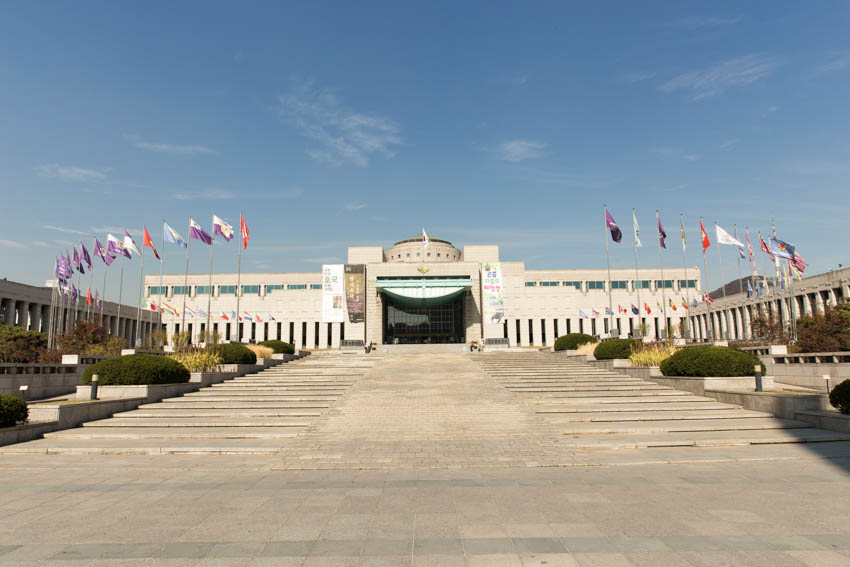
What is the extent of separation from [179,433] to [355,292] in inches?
1948

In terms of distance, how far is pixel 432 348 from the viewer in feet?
165

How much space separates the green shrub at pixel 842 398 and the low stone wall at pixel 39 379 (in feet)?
98.3

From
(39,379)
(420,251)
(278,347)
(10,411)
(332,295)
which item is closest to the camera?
(10,411)

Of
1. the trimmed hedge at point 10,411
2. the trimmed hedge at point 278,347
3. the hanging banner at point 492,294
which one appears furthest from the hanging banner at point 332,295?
the trimmed hedge at point 10,411

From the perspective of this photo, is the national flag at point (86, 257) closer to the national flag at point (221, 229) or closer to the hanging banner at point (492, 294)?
the national flag at point (221, 229)

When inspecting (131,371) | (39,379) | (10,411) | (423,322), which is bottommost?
(10,411)

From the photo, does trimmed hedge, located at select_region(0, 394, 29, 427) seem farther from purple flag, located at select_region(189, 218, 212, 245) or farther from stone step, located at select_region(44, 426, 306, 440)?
purple flag, located at select_region(189, 218, 212, 245)

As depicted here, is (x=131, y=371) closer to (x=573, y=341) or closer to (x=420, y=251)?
(x=573, y=341)

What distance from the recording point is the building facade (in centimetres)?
6544

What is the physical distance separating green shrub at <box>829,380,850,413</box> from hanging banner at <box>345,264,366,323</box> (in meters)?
53.3

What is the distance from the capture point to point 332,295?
2527 inches

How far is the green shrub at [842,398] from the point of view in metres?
14.1

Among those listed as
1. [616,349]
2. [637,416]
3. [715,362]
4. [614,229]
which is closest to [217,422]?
[637,416]

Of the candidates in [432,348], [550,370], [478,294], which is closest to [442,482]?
[550,370]
